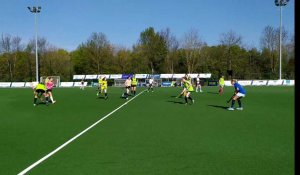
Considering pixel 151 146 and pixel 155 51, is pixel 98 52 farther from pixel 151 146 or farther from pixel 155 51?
pixel 151 146

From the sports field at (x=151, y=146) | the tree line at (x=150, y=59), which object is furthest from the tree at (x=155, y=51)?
the sports field at (x=151, y=146)

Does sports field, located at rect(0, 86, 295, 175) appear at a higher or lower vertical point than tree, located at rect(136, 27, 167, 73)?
lower

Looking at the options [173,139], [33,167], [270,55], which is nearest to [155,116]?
[173,139]

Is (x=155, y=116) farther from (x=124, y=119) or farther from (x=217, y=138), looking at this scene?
(x=217, y=138)

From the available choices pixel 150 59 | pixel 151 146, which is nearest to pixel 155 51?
pixel 150 59

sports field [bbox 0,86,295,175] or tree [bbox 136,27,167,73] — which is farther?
tree [bbox 136,27,167,73]

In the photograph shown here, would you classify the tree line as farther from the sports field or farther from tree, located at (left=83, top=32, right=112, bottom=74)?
the sports field

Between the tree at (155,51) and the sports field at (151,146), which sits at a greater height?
the tree at (155,51)

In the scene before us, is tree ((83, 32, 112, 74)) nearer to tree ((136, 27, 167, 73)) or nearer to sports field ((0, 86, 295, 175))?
tree ((136, 27, 167, 73))

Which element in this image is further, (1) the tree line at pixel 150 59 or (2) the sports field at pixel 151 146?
(1) the tree line at pixel 150 59

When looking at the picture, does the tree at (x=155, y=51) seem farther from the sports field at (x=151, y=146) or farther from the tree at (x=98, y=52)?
the sports field at (x=151, y=146)

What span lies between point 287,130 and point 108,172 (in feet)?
23.1

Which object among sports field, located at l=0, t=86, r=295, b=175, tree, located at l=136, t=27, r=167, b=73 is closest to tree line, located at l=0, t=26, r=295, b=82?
tree, located at l=136, t=27, r=167, b=73

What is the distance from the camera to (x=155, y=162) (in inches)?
267
